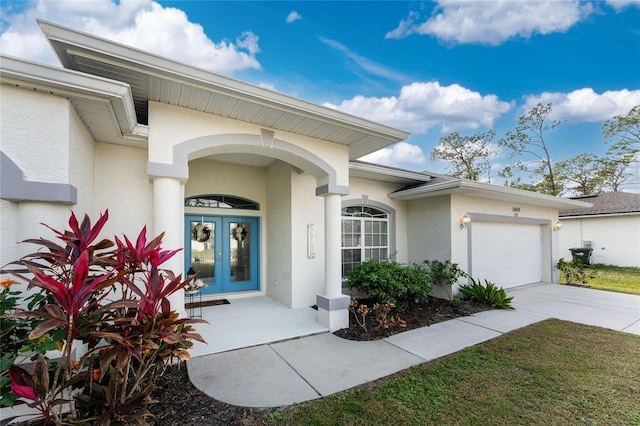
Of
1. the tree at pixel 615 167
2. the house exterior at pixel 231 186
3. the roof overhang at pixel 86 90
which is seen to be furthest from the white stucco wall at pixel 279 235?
the tree at pixel 615 167

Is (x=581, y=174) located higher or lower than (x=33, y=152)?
higher

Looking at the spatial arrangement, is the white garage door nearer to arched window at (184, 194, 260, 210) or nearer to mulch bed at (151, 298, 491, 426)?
arched window at (184, 194, 260, 210)

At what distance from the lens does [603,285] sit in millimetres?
10500

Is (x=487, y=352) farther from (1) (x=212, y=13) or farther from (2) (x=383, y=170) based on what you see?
(1) (x=212, y=13)

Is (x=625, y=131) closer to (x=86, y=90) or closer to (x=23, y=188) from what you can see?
(x=86, y=90)

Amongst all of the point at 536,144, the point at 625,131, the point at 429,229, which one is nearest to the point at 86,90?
the point at 429,229

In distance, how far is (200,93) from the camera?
155 inches

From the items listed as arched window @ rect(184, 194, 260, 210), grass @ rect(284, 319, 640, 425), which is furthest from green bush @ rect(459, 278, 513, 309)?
arched window @ rect(184, 194, 260, 210)

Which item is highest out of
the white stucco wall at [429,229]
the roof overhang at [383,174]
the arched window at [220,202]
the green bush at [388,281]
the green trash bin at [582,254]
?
the roof overhang at [383,174]

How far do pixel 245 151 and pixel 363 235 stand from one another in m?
5.03

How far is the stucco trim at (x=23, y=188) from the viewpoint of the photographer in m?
2.73

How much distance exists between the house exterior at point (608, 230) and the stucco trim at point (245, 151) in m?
18.0

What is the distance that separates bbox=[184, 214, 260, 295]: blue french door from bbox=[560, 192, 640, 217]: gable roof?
17.6 m

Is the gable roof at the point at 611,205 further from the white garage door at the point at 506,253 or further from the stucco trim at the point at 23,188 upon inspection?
the stucco trim at the point at 23,188
